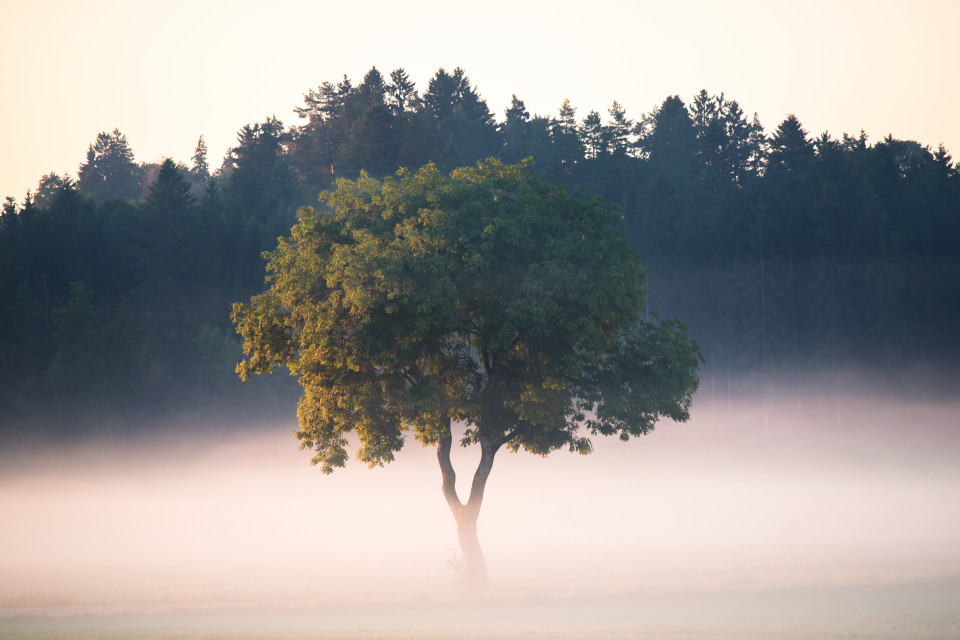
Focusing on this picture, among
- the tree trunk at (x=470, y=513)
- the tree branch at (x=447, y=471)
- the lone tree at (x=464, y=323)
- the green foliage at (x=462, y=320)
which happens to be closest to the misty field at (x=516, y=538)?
the tree trunk at (x=470, y=513)

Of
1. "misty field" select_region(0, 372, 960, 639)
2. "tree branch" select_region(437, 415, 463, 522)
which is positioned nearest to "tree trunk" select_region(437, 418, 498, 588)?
"tree branch" select_region(437, 415, 463, 522)

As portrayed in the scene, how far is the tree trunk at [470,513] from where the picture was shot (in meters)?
37.0

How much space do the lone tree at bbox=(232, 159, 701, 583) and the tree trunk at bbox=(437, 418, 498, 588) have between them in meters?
0.07

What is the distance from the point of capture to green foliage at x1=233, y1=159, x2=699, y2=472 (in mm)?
34688

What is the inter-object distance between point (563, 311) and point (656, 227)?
108137 mm

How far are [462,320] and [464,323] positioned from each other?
0.48 meters

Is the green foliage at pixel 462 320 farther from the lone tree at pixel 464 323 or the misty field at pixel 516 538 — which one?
the misty field at pixel 516 538

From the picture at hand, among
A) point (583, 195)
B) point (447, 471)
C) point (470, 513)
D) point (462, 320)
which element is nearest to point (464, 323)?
point (462, 320)

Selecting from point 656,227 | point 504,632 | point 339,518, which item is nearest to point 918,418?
point 656,227

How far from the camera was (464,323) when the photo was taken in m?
36.3

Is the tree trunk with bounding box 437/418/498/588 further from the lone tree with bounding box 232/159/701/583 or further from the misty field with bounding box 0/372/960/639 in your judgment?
the misty field with bounding box 0/372/960/639

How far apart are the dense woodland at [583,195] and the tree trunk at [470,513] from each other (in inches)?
2794

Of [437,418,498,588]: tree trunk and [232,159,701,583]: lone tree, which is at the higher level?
[232,159,701,583]: lone tree

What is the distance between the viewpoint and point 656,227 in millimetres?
141250
